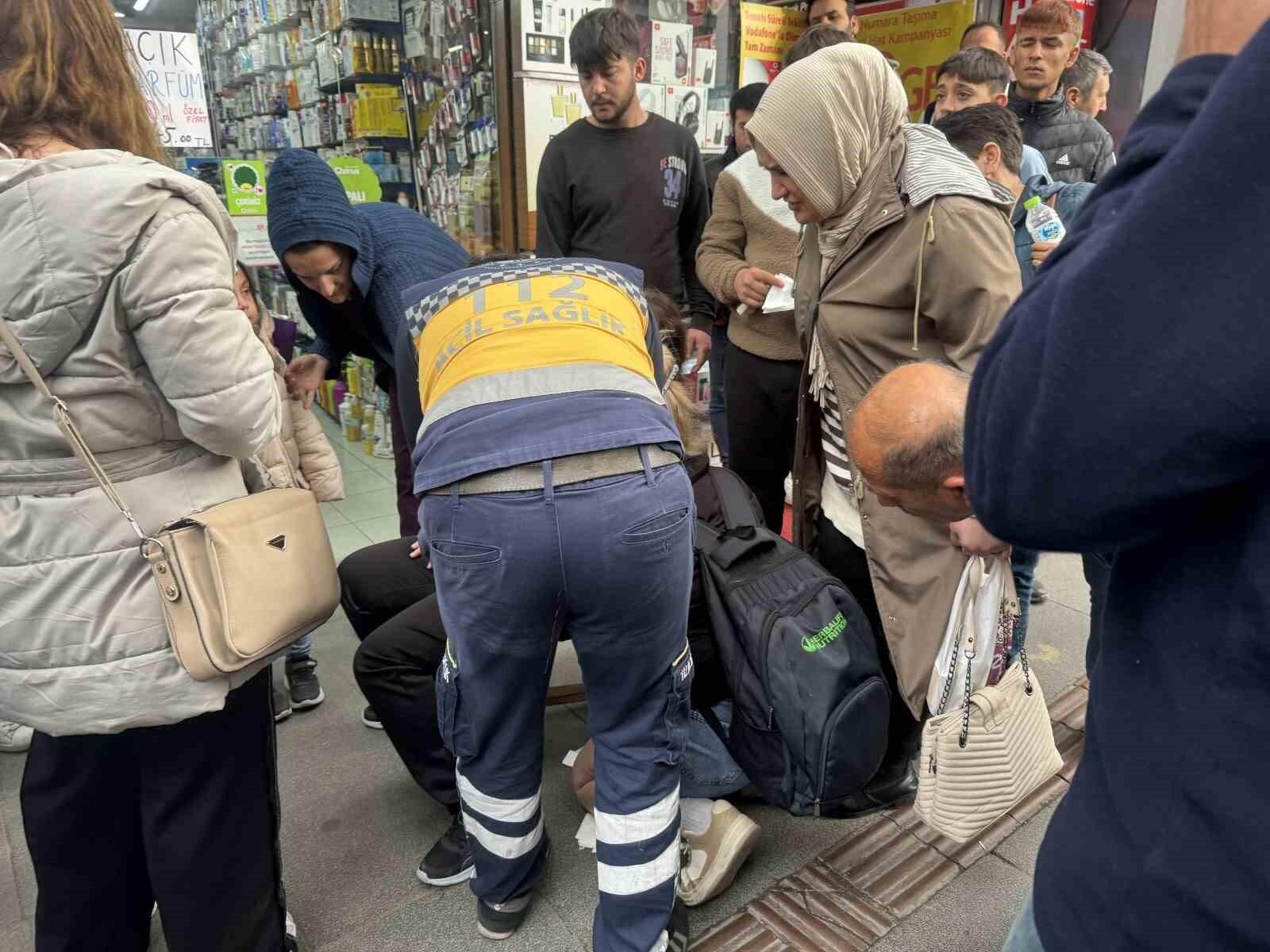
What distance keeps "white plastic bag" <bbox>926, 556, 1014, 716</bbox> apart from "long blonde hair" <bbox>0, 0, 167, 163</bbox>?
1610 mm

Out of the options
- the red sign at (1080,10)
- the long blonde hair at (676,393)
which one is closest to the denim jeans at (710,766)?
the long blonde hair at (676,393)

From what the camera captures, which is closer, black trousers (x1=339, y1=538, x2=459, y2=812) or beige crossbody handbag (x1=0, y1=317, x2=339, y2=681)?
beige crossbody handbag (x1=0, y1=317, x2=339, y2=681)

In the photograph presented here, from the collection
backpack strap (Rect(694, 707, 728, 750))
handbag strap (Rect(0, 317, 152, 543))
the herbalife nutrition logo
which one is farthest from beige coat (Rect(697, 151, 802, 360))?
handbag strap (Rect(0, 317, 152, 543))

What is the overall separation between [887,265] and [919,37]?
12.4 ft

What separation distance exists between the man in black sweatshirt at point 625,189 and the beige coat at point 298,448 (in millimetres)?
1218

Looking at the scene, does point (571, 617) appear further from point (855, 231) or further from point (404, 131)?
point (404, 131)

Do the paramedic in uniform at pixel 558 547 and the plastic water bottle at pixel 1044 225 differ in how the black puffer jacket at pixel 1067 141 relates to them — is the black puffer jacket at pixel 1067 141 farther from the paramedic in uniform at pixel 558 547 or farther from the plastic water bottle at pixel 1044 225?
the paramedic in uniform at pixel 558 547

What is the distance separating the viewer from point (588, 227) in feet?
10.8

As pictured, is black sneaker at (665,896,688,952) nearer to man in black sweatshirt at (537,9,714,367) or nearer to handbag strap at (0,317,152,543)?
handbag strap at (0,317,152,543)

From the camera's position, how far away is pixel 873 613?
1990mm

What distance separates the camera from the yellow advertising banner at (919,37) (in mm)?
4512

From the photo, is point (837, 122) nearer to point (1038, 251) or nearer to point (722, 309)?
point (1038, 251)

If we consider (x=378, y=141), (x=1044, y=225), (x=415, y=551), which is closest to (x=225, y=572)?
(x=415, y=551)

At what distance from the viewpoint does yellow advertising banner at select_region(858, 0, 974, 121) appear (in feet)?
14.8
